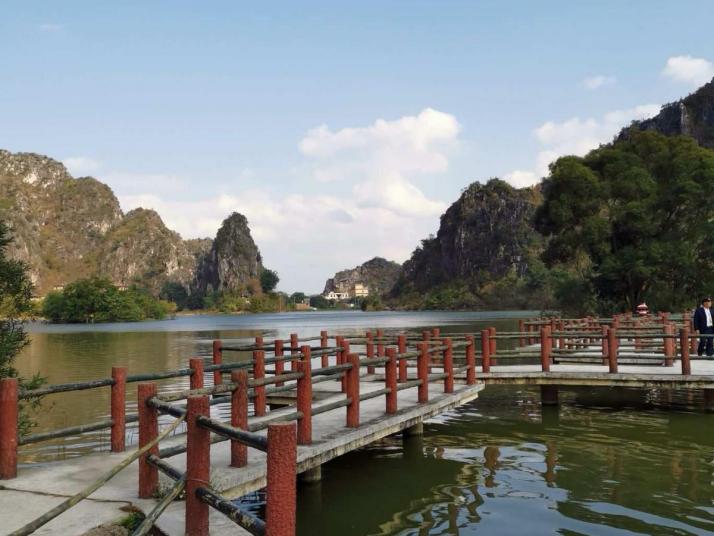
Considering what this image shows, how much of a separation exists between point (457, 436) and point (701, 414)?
6698 millimetres

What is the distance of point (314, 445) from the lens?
925 centimetres

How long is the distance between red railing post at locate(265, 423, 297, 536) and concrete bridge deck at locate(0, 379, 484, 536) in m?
1.45

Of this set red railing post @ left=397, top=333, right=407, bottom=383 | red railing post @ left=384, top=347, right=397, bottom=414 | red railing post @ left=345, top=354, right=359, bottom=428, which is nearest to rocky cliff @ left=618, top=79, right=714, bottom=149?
red railing post @ left=397, top=333, right=407, bottom=383

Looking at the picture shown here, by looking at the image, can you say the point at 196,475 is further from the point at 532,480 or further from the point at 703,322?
the point at 703,322

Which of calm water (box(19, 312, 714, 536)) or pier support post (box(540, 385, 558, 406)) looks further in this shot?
pier support post (box(540, 385, 558, 406))

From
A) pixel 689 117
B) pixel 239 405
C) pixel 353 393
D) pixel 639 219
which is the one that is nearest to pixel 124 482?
pixel 239 405

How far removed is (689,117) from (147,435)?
147760 mm

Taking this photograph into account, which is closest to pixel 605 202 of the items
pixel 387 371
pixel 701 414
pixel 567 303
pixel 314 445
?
pixel 567 303

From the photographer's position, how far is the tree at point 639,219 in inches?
1623

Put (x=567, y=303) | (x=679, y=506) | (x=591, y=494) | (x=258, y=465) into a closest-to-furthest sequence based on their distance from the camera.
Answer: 1. (x=258, y=465)
2. (x=679, y=506)
3. (x=591, y=494)
4. (x=567, y=303)

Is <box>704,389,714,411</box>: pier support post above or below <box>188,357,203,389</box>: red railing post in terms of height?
below

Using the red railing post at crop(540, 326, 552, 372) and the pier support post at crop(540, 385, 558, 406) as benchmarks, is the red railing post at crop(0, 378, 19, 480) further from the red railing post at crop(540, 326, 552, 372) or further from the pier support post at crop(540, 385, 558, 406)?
the pier support post at crop(540, 385, 558, 406)

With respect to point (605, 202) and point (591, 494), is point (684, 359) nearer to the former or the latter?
point (591, 494)

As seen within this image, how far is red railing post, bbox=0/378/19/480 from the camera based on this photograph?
25.2 ft
